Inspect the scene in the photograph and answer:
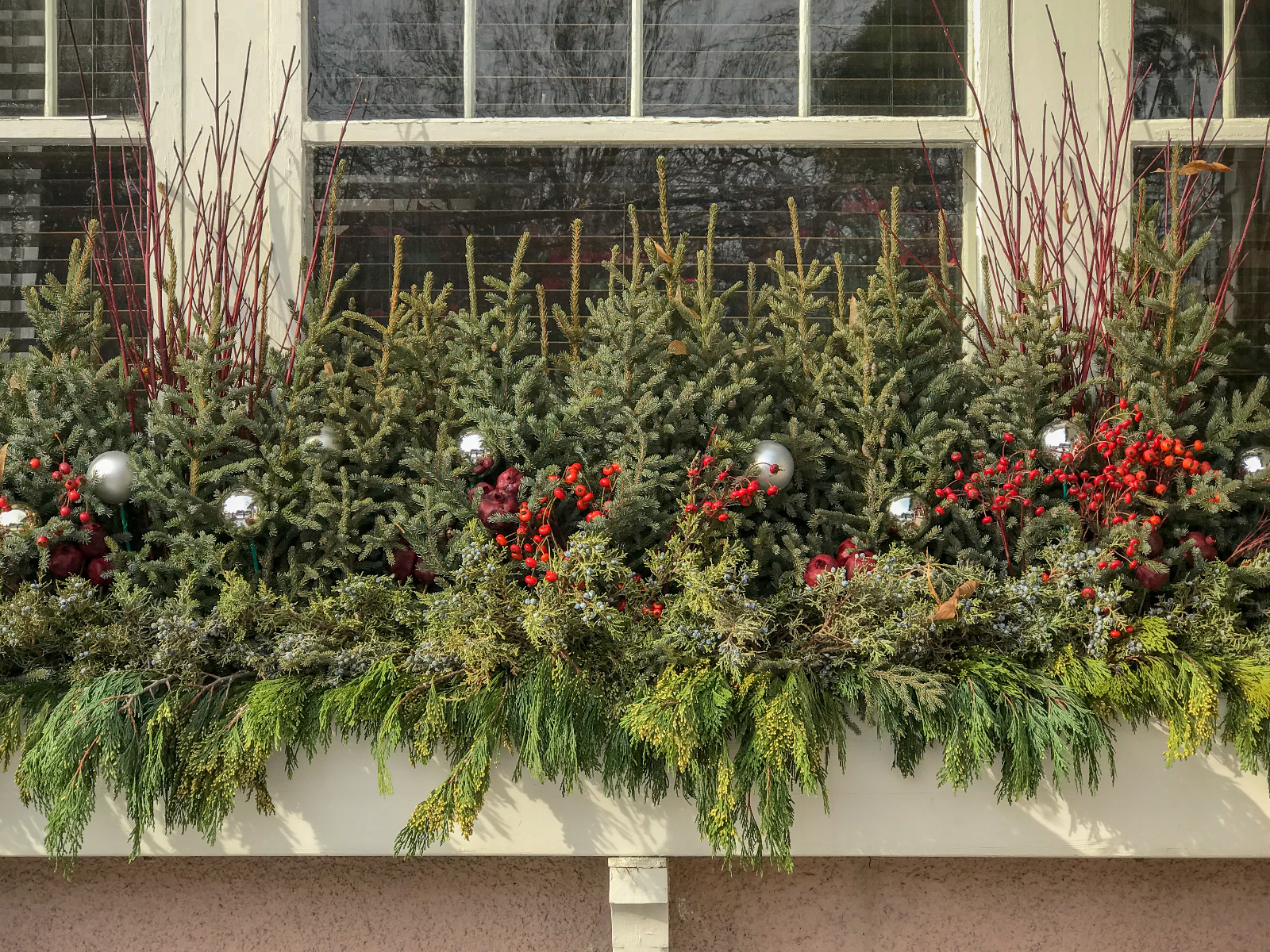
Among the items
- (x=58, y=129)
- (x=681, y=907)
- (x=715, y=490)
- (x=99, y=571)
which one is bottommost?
(x=681, y=907)

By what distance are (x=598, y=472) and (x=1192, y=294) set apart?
0.96 metres

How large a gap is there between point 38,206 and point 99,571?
2.44 ft

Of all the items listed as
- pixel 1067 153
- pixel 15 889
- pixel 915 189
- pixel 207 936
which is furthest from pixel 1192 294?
pixel 15 889

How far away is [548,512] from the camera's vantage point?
1.40 metres

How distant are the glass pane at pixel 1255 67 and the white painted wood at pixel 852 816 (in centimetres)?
111

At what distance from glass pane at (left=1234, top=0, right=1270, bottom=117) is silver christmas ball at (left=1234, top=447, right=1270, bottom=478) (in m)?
0.66

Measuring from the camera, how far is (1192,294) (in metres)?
1.50

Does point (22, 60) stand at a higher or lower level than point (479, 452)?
higher

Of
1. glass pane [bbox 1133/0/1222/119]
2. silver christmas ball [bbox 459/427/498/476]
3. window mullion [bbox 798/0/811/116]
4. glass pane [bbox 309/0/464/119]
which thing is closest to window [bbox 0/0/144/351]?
glass pane [bbox 309/0/464/119]

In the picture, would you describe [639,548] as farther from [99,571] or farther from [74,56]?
[74,56]

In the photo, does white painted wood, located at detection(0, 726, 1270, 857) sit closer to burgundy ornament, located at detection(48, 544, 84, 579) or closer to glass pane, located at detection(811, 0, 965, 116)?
burgundy ornament, located at detection(48, 544, 84, 579)

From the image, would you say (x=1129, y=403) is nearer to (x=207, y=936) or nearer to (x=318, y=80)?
(x=318, y=80)

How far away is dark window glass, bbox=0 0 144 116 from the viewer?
1726 mm

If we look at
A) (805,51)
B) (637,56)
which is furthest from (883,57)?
(637,56)
